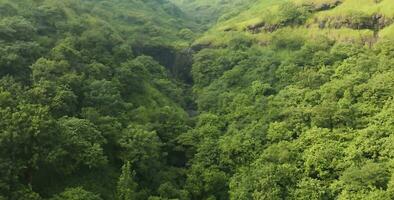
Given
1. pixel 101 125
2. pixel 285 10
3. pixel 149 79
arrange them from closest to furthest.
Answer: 1. pixel 101 125
2. pixel 149 79
3. pixel 285 10

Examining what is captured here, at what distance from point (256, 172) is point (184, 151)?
17.4 m

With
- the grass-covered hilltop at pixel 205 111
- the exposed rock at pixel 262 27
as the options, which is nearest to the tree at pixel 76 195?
the grass-covered hilltop at pixel 205 111

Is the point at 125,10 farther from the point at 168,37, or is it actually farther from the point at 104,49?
the point at 104,49

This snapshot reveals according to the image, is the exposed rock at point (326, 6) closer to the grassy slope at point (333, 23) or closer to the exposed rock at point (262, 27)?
the grassy slope at point (333, 23)

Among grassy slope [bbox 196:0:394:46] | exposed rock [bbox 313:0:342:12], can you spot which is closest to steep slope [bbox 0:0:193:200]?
grassy slope [bbox 196:0:394:46]

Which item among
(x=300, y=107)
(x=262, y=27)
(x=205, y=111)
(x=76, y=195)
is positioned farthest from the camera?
(x=262, y=27)

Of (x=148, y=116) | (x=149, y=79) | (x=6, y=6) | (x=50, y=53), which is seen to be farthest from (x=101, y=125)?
(x=6, y=6)

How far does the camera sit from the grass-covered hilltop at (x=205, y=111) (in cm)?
6081

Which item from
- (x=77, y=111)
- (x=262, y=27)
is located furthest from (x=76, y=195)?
(x=262, y=27)

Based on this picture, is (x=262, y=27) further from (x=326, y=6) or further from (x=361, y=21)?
(x=361, y=21)

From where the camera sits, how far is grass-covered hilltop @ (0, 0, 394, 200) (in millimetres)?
60812

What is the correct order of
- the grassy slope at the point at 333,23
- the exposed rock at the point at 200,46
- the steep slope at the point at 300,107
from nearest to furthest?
the steep slope at the point at 300,107, the grassy slope at the point at 333,23, the exposed rock at the point at 200,46

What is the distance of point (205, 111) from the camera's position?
3809 inches

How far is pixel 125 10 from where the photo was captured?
160625mm
